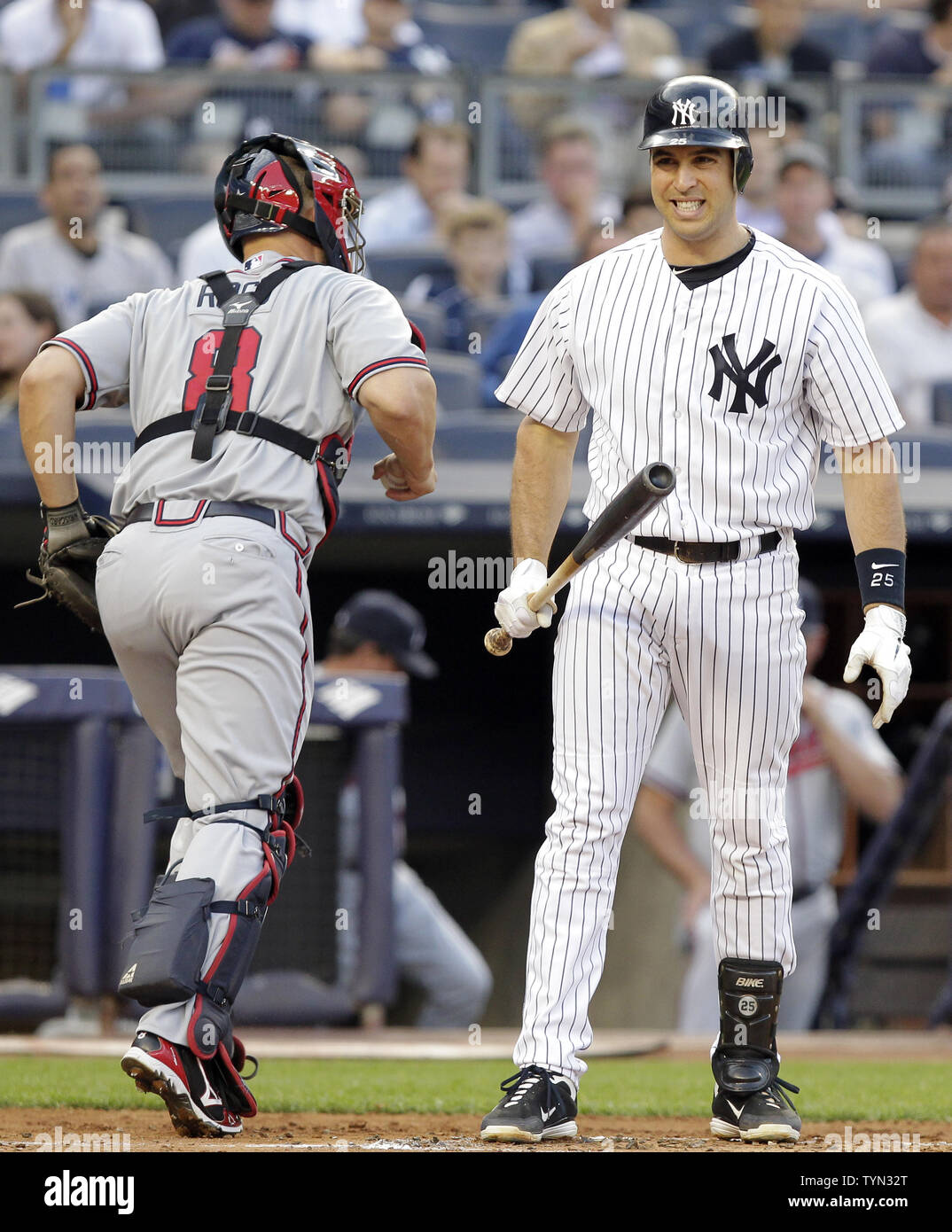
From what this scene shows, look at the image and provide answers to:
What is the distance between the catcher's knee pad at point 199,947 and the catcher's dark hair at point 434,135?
224 inches

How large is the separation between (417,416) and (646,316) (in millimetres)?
444

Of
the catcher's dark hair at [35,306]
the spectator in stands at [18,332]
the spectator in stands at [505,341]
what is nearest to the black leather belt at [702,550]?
the spectator in stands at [505,341]

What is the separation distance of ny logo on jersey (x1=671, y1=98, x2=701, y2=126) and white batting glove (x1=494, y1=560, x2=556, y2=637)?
0.83 metres

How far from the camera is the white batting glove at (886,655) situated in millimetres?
3076

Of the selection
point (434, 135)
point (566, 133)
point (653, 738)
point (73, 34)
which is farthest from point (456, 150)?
point (653, 738)

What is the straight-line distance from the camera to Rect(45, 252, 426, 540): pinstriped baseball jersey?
3.13m

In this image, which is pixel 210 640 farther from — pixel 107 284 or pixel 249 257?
pixel 107 284

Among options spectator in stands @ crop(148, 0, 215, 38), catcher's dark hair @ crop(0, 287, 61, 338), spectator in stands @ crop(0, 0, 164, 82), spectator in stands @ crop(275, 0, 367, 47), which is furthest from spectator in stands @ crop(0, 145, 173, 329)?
spectator in stands @ crop(148, 0, 215, 38)

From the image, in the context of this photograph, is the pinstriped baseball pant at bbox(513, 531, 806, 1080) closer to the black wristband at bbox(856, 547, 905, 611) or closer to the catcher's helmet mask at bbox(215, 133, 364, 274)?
the black wristband at bbox(856, 547, 905, 611)

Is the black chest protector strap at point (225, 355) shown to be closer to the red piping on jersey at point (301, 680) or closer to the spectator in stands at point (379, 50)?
the red piping on jersey at point (301, 680)

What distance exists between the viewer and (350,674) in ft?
18.8
